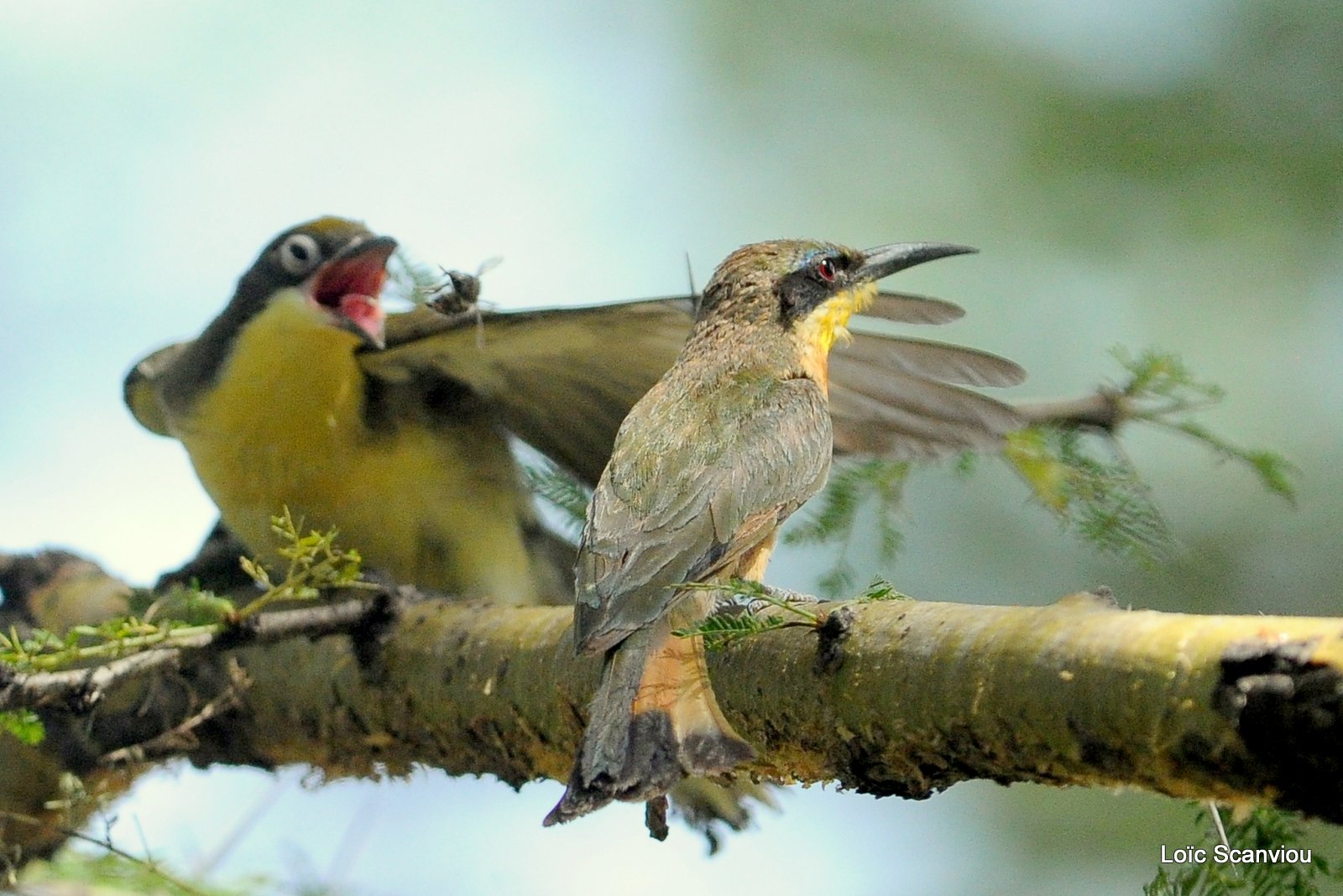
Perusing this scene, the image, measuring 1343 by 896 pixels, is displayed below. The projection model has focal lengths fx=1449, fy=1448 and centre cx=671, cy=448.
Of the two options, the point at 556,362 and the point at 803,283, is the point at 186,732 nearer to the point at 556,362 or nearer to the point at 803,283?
the point at 556,362

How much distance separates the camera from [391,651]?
12.1 feet

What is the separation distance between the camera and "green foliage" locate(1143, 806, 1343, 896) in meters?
2.42

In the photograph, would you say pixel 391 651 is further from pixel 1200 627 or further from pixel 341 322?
pixel 1200 627

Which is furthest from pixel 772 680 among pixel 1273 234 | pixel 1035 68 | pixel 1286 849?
pixel 1035 68

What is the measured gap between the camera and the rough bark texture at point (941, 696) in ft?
5.97

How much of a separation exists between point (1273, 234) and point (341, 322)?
484 centimetres

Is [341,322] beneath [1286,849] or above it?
above

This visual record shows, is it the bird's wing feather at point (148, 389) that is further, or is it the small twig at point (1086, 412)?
the bird's wing feather at point (148, 389)

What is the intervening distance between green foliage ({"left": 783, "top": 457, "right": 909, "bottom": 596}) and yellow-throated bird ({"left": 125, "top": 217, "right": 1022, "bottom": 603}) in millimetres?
100

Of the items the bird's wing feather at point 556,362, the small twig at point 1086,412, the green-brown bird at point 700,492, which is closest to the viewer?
the green-brown bird at point 700,492

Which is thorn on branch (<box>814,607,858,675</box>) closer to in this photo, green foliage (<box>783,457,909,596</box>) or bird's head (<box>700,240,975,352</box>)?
bird's head (<box>700,240,975,352</box>)

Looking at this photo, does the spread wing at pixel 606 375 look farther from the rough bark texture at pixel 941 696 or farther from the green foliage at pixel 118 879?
the green foliage at pixel 118 879

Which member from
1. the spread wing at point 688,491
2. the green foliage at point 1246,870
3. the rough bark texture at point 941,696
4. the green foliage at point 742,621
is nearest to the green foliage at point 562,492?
the rough bark texture at point 941,696

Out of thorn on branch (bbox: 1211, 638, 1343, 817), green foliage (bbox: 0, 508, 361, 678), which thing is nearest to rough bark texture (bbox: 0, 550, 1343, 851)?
thorn on branch (bbox: 1211, 638, 1343, 817)
